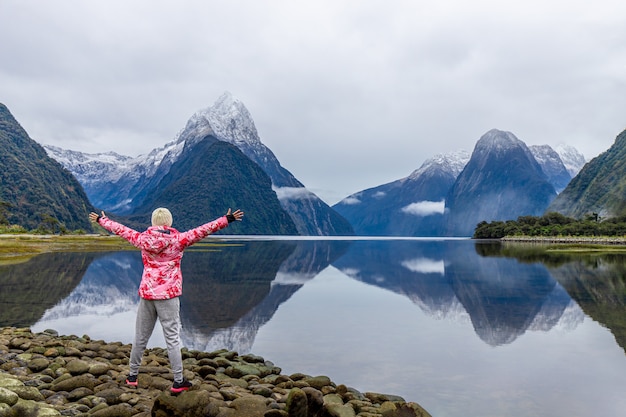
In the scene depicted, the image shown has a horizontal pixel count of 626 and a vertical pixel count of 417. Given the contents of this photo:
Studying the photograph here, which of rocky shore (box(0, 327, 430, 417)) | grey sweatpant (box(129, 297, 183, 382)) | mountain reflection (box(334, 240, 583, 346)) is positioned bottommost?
rocky shore (box(0, 327, 430, 417))

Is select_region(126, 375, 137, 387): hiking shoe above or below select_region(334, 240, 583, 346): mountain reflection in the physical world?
below

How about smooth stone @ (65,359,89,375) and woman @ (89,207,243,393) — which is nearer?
woman @ (89,207,243,393)

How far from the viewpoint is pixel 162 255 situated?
10.7m

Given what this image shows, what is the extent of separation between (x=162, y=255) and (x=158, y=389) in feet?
10.9

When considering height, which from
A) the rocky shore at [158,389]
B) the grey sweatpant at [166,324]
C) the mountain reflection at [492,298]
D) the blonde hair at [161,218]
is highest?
the blonde hair at [161,218]

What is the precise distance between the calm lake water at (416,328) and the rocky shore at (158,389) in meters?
1.65

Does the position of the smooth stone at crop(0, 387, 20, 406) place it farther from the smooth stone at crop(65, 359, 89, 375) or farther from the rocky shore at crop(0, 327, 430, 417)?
the smooth stone at crop(65, 359, 89, 375)

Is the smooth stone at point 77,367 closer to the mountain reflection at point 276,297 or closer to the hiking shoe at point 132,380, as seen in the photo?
the hiking shoe at point 132,380

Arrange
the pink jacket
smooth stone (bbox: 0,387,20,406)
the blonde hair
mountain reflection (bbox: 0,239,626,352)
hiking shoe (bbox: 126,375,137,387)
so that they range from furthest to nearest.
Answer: mountain reflection (bbox: 0,239,626,352) < hiking shoe (bbox: 126,375,137,387) < the blonde hair < the pink jacket < smooth stone (bbox: 0,387,20,406)

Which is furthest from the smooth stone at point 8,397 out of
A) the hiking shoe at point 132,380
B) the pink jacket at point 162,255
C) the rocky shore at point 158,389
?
the pink jacket at point 162,255

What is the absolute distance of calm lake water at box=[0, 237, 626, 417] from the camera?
1325 cm

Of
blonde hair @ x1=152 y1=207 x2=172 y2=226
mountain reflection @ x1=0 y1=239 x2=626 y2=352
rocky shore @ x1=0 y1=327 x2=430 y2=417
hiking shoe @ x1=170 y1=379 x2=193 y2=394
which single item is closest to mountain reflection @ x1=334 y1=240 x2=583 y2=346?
mountain reflection @ x1=0 y1=239 x2=626 y2=352

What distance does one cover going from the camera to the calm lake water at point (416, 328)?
13250 millimetres

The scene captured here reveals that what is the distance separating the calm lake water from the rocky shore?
165 cm
